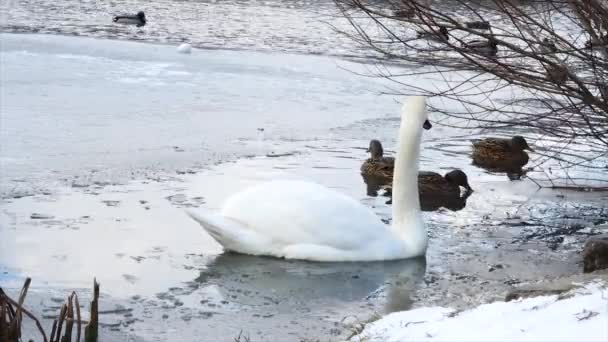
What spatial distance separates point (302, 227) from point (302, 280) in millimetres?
606

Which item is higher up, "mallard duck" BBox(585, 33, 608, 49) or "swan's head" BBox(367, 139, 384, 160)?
"mallard duck" BBox(585, 33, 608, 49)

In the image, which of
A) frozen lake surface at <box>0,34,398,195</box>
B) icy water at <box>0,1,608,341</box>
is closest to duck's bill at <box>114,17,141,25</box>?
frozen lake surface at <box>0,34,398,195</box>

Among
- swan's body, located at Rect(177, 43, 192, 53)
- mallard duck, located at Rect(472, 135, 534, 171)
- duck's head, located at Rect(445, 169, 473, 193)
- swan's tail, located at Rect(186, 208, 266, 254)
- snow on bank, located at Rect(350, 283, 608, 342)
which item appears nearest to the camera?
snow on bank, located at Rect(350, 283, 608, 342)

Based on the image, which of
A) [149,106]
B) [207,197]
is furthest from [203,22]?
[207,197]

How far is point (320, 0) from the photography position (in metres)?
32.4

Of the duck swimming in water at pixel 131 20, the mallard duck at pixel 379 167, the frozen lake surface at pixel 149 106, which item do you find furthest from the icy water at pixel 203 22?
the mallard duck at pixel 379 167

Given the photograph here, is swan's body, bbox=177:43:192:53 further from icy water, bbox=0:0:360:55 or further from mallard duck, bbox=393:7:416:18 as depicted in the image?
mallard duck, bbox=393:7:416:18

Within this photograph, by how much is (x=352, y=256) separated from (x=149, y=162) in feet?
11.7

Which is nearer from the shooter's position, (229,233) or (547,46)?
(547,46)

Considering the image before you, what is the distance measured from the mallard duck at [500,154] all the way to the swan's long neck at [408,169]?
147 inches

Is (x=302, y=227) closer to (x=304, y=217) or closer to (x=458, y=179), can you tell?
(x=304, y=217)

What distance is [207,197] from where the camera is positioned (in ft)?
29.5

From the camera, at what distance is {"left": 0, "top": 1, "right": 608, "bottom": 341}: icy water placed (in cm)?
631

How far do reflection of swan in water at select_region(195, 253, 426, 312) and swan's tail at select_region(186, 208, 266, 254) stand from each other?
7 centimetres
